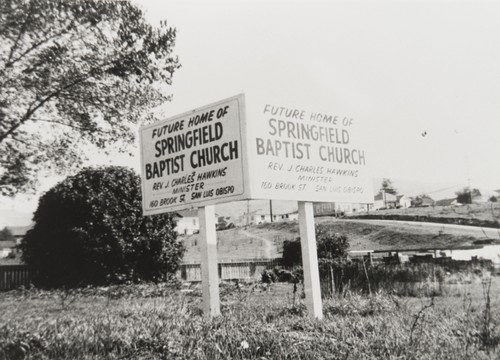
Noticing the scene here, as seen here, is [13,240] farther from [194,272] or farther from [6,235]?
[194,272]

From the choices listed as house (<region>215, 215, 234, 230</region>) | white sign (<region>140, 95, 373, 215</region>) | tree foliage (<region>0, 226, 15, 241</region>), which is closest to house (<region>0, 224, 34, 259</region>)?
tree foliage (<region>0, 226, 15, 241</region>)

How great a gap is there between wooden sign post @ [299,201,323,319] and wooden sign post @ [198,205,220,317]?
1303 millimetres

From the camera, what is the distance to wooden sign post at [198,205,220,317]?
7047 mm

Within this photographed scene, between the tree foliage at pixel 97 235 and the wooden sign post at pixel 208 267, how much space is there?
1507cm

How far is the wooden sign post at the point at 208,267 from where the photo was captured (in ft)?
23.1

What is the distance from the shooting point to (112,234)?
21.3m

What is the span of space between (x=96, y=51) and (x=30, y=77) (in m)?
1.98

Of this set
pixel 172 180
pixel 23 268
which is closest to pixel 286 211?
pixel 23 268

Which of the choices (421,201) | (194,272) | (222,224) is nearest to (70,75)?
(194,272)

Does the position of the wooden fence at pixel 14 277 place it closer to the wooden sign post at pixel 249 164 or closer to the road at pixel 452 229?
the wooden sign post at pixel 249 164

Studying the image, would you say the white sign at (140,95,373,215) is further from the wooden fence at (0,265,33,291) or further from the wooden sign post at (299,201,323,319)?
the wooden fence at (0,265,33,291)

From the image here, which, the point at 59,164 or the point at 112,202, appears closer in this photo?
the point at 59,164

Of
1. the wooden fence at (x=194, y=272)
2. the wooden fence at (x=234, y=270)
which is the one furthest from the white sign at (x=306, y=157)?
the wooden fence at (x=234, y=270)

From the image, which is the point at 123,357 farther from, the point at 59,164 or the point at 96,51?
the point at 59,164
